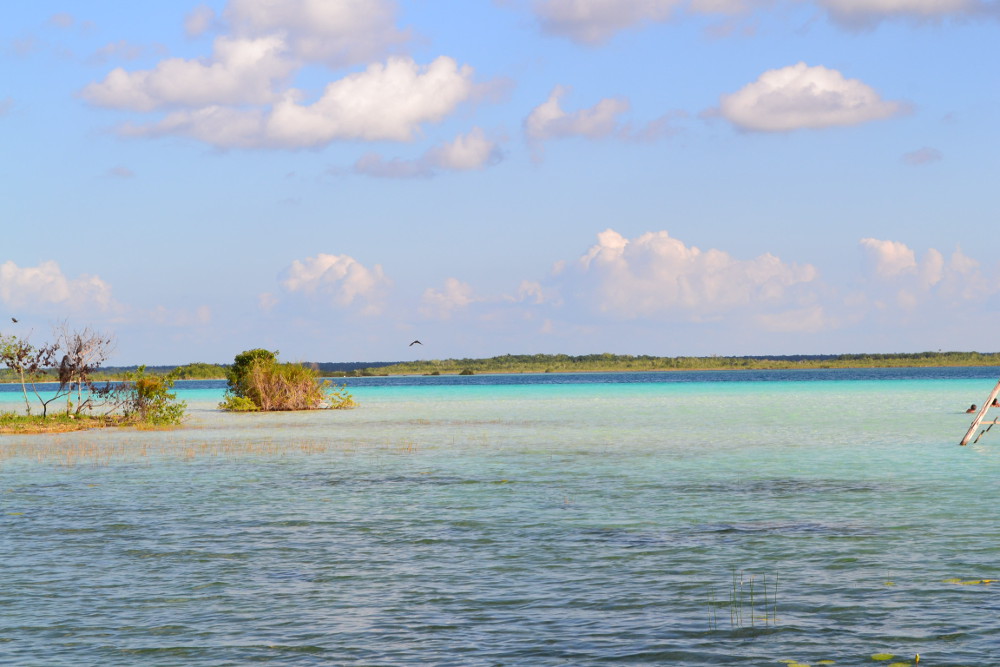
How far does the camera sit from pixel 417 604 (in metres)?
15.1

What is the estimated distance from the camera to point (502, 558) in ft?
60.3

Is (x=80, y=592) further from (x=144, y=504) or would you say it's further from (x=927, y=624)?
(x=927, y=624)

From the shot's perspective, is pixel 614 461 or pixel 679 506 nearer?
pixel 679 506

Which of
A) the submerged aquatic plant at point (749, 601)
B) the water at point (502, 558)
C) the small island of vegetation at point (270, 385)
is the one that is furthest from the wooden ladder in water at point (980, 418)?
the small island of vegetation at point (270, 385)

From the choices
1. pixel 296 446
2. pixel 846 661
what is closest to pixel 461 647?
pixel 846 661

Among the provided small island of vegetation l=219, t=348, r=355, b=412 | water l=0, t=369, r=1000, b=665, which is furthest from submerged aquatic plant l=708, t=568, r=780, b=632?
small island of vegetation l=219, t=348, r=355, b=412

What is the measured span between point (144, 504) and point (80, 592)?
10161 mm

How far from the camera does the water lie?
13125mm

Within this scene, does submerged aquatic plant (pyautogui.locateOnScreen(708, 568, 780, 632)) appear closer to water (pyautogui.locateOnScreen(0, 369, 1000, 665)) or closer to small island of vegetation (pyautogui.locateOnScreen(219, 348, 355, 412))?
water (pyautogui.locateOnScreen(0, 369, 1000, 665))

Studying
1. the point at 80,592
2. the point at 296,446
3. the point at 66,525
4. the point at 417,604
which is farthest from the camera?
the point at 296,446

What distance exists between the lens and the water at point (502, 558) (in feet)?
43.1

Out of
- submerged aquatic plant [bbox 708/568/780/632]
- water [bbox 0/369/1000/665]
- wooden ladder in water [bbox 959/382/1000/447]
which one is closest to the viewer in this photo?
water [bbox 0/369/1000/665]

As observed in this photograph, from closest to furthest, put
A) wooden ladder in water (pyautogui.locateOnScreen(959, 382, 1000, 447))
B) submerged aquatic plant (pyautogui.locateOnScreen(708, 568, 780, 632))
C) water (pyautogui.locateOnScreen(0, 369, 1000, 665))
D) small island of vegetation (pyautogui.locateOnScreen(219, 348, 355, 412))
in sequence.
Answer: water (pyautogui.locateOnScreen(0, 369, 1000, 665))
submerged aquatic plant (pyautogui.locateOnScreen(708, 568, 780, 632))
wooden ladder in water (pyautogui.locateOnScreen(959, 382, 1000, 447))
small island of vegetation (pyautogui.locateOnScreen(219, 348, 355, 412))

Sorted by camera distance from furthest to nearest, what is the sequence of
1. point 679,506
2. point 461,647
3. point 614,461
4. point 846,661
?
point 614,461 < point 679,506 < point 461,647 < point 846,661
